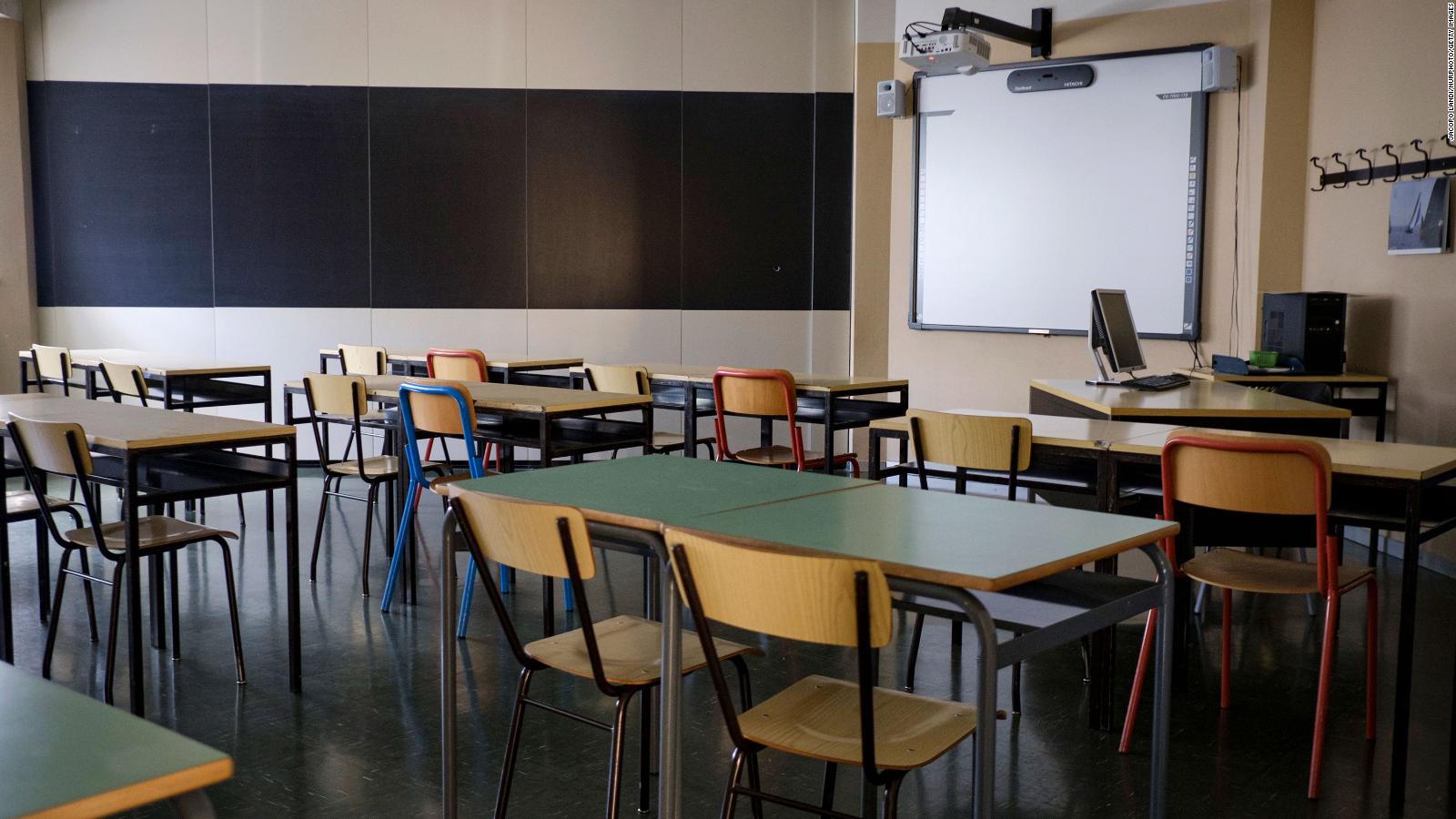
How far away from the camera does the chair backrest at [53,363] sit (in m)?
6.16

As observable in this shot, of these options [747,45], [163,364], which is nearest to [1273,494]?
[163,364]

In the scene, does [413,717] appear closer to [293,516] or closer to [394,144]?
[293,516]

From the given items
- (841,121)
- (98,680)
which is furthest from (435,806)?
(841,121)

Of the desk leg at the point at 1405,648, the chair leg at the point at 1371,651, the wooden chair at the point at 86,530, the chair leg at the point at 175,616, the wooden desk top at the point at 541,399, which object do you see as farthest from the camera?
the wooden desk top at the point at 541,399

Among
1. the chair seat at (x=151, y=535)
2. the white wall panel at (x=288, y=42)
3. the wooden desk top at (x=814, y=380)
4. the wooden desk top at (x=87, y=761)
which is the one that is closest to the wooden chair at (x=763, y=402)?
the wooden desk top at (x=814, y=380)

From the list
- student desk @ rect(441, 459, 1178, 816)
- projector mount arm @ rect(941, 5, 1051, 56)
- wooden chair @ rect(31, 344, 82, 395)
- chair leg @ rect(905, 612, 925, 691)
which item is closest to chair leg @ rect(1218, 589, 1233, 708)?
chair leg @ rect(905, 612, 925, 691)

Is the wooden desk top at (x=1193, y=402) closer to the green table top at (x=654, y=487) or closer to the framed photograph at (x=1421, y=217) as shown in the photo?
the framed photograph at (x=1421, y=217)

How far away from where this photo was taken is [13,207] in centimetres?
735

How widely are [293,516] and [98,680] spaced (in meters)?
0.77

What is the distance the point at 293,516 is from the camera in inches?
135

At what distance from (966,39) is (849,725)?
4.60 meters

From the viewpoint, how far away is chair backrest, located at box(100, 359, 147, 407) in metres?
5.20

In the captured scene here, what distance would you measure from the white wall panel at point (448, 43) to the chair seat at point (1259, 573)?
588 cm

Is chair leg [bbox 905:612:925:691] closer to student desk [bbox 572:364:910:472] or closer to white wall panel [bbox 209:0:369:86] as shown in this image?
student desk [bbox 572:364:910:472]
